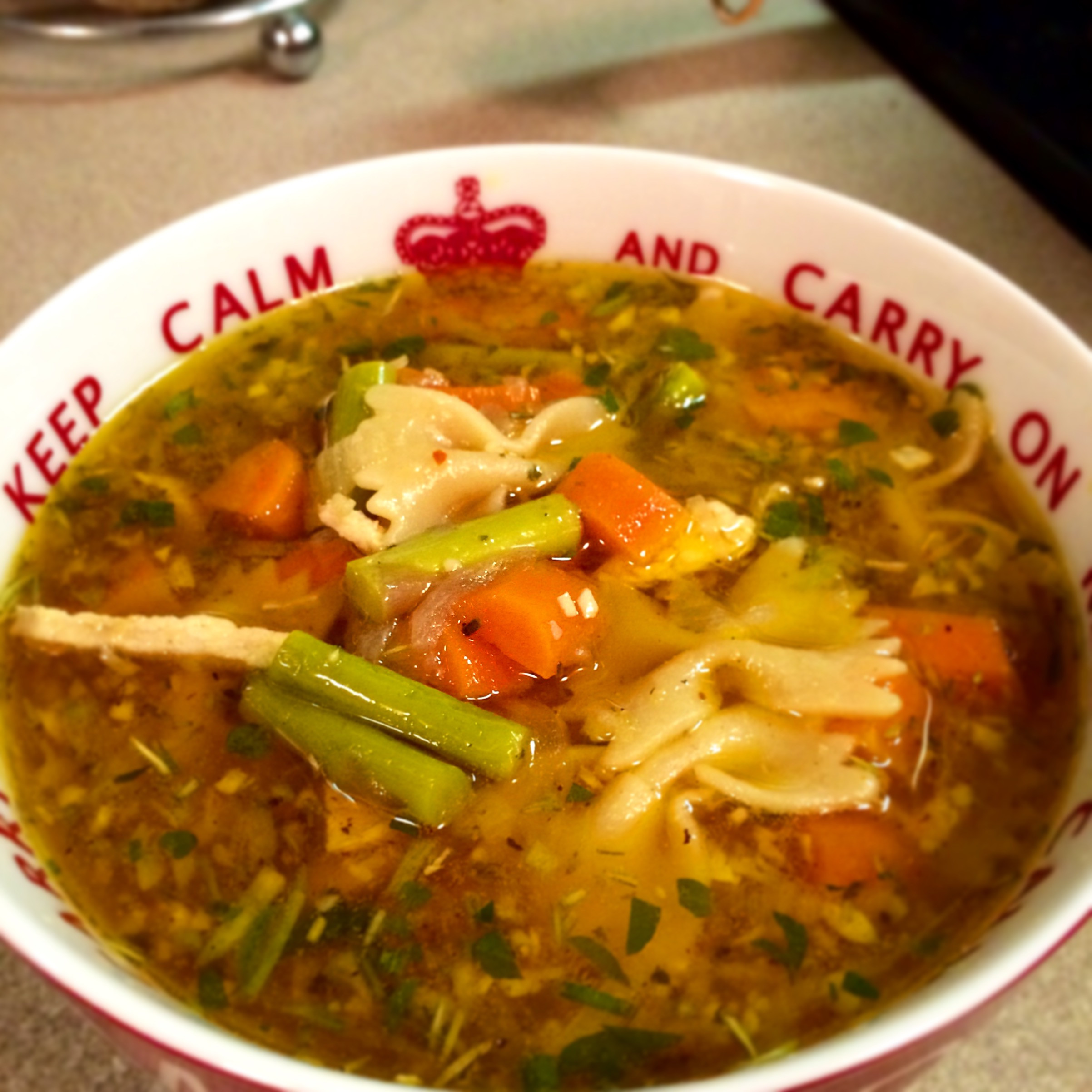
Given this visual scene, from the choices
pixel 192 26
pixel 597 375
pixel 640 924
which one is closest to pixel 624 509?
pixel 597 375

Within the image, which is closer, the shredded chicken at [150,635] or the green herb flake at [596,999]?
the green herb flake at [596,999]

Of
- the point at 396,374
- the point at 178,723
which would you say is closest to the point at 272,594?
the point at 178,723

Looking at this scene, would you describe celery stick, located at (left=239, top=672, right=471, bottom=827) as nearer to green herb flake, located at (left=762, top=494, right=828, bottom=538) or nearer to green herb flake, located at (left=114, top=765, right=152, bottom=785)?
green herb flake, located at (left=114, top=765, right=152, bottom=785)

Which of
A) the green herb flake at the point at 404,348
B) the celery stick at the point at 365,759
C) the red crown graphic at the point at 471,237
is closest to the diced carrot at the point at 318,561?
the celery stick at the point at 365,759

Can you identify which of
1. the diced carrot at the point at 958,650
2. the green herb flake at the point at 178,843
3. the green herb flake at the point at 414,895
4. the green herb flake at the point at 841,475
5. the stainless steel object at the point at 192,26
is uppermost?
the stainless steel object at the point at 192,26

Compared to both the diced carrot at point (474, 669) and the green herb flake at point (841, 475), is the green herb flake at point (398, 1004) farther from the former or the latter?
the green herb flake at point (841, 475)
